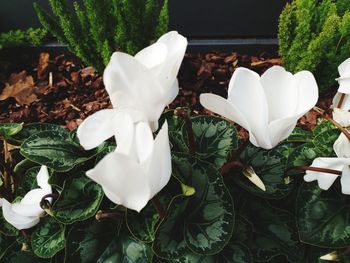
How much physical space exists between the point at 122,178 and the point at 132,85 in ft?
0.56

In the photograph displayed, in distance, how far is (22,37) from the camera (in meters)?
2.39

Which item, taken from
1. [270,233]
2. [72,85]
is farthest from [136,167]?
[72,85]

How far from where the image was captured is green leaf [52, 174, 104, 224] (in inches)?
40.3

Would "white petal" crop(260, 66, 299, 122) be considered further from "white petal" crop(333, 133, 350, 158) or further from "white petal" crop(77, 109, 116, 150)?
"white petal" crop(77, 109, 116, 150)

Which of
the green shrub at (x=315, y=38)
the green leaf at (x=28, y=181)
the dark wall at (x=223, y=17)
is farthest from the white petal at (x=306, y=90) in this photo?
the dark wall at (x=223, y=17)

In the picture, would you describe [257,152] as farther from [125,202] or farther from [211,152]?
[125,202]

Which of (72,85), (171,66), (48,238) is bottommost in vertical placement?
(72,85)

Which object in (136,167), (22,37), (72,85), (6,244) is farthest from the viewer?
(22,37)

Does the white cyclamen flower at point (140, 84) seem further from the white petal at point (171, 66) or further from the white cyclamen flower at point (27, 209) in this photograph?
the white cyclamen flower at point (27, 209)

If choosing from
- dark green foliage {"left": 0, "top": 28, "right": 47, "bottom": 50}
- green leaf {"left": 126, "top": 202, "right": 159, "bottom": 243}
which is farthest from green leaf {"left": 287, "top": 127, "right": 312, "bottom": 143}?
dark green foliage {"left": 0, "top": 28, "right": 47, "bottom": 50}

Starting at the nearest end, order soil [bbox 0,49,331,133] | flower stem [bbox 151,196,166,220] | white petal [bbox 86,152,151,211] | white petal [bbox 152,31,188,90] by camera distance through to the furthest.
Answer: white petal [bbox 86,152,151,211]
white petal [bbox 152,31,188,90]
flower stem [bbox 151,196,166,220]
soil [bbox 0,49,331,133]

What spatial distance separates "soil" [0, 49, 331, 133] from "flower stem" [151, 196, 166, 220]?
1.06 meters

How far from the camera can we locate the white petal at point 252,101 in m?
0.88

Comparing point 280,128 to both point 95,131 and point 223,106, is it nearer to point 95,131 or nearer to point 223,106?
point 223,106
